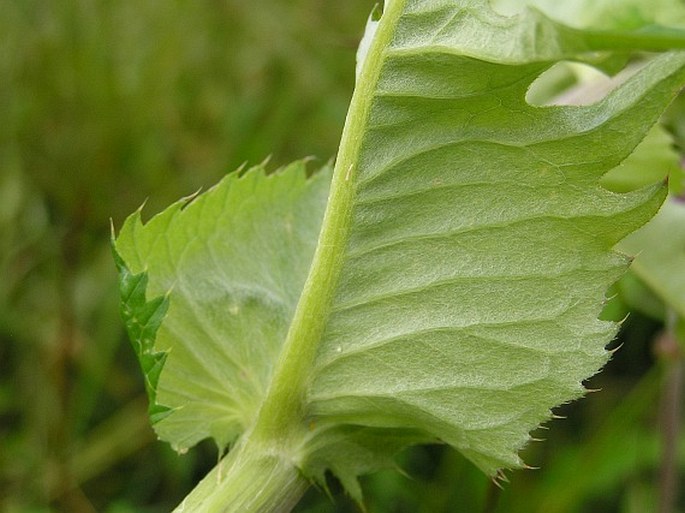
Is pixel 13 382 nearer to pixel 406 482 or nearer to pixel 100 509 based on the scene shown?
pixel 100 509

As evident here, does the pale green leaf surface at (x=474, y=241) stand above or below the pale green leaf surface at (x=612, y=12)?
below

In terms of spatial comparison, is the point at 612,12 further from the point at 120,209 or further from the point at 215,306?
the point at 120,209

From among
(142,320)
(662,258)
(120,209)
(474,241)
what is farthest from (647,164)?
(120,209)

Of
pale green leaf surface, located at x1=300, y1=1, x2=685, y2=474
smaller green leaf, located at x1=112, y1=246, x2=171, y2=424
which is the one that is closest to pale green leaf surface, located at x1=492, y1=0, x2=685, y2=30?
pale green leaf surface, located at x1=300, y1=1, x2=685, y2=474

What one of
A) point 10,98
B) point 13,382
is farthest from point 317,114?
point 13,382

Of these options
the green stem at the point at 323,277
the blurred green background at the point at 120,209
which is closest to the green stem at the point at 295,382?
the green stem at the point at 323,277

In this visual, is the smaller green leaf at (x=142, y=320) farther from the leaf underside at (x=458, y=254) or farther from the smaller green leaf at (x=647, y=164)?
the smaller green leaf at (x=647, y=164)
